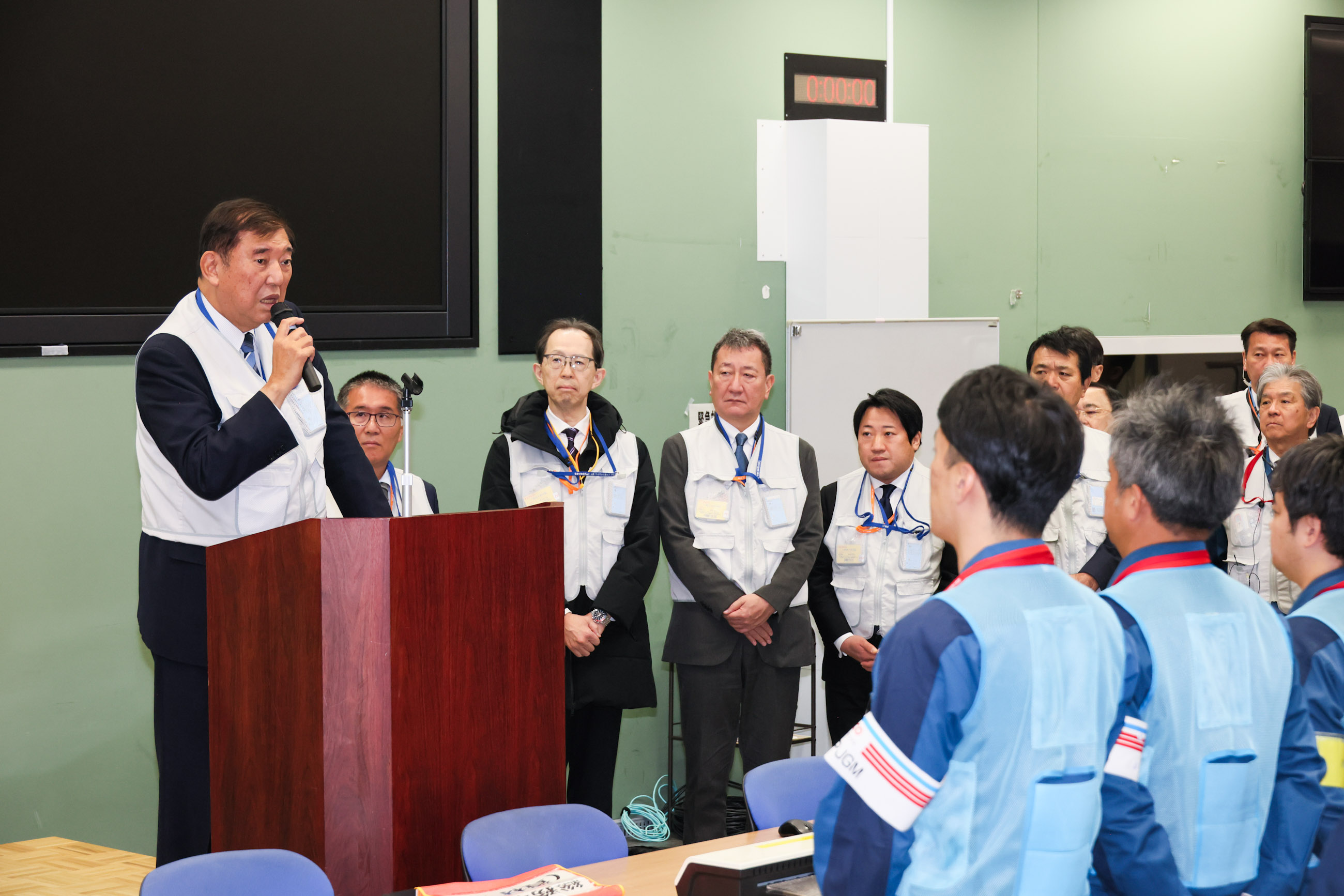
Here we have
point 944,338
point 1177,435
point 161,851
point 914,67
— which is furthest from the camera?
point 914,67

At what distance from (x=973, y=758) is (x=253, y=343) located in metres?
1.81

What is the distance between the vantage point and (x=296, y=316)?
97.9 inches

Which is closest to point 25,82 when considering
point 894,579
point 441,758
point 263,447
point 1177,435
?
point 263,447

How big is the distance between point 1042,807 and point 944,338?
13.1ft

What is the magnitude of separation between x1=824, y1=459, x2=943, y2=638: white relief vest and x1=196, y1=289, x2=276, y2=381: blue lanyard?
6.73 feet

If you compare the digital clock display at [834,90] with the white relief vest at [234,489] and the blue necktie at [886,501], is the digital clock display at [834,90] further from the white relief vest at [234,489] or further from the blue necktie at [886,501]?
the white relief vest at [234,489]

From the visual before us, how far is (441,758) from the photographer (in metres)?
2.19

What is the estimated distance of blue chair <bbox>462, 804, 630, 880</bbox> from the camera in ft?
7.10

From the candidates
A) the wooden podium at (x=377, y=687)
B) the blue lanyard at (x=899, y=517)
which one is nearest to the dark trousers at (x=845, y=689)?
the blue lanyard at (x=899, y=517)

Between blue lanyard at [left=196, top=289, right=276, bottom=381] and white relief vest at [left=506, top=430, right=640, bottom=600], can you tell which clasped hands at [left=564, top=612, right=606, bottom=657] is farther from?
blue lanyard at [left=196, top=289, right=276, bottom=381]

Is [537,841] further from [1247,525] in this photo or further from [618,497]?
[1247,525]

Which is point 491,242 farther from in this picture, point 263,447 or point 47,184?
point 263,447

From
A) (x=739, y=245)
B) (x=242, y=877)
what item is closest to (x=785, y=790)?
(x=242, y=877)

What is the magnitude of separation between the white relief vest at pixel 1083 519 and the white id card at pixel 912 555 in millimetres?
515
